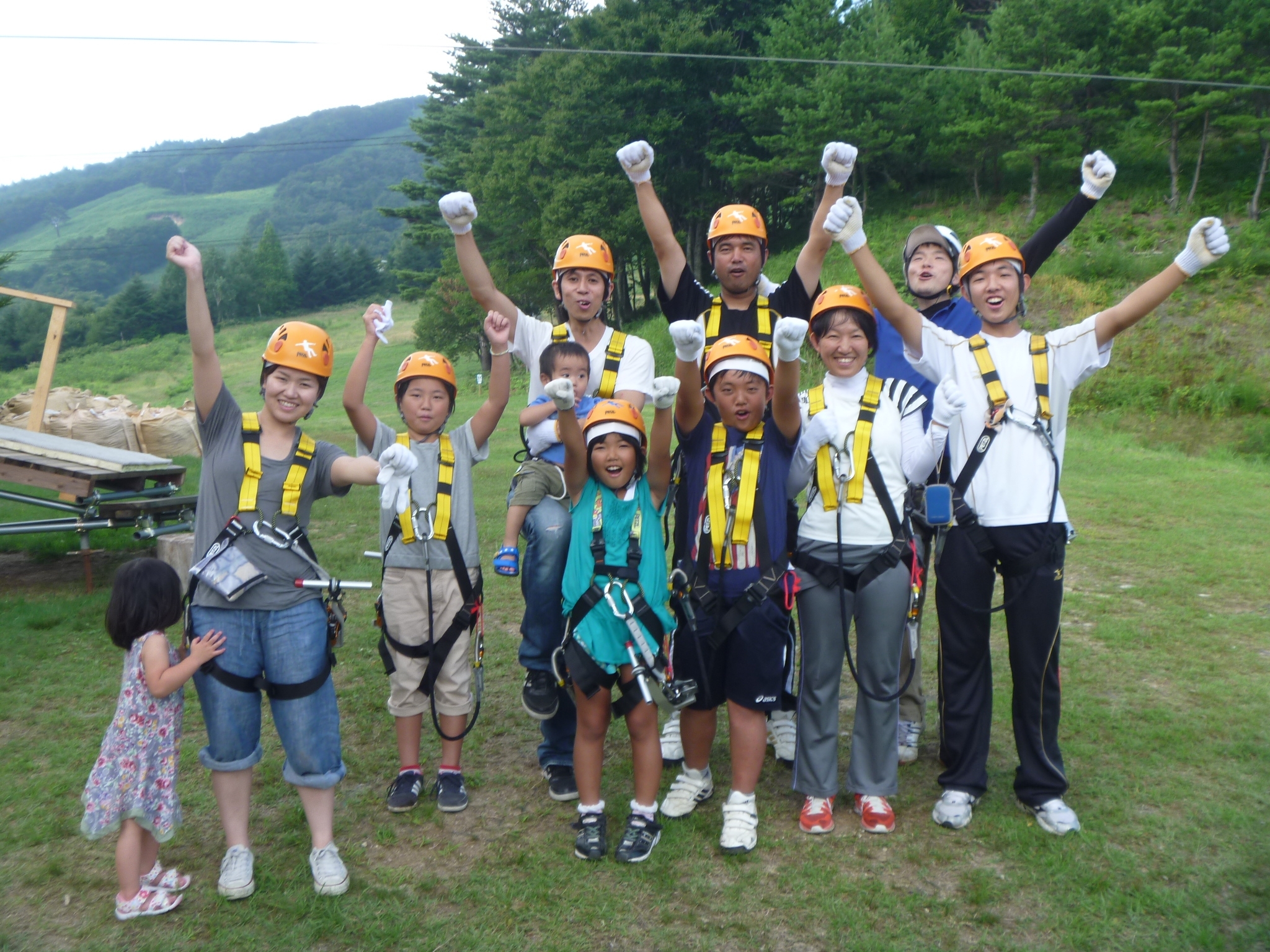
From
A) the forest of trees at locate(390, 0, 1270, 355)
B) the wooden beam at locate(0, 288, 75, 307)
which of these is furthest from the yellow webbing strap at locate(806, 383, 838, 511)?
the forest of trees at locate(390, 0, 1270, 355)

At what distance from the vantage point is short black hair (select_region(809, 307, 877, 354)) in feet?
14.2

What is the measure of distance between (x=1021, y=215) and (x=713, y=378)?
3246 cm

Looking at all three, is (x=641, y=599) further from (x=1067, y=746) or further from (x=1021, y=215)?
(x=1021, y=215)

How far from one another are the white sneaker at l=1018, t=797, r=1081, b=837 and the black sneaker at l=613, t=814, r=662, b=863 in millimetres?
1782

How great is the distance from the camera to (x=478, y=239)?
164 ft

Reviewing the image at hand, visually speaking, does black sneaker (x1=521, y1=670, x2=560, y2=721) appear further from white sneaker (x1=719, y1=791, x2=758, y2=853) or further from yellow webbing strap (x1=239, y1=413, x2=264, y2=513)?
yellow webbing strap (x1=239, y1=413, x2=264, y2=513)

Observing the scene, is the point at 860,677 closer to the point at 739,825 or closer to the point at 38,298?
the point at 739,825

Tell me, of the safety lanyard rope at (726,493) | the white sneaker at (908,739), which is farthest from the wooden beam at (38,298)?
the white sneaker at (908,739)

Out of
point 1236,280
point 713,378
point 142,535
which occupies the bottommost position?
point 142,535

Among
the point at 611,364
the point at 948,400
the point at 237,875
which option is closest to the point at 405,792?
the point at 237,875

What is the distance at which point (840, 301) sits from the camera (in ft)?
14.3

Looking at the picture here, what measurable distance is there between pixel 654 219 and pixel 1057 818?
3477 mm

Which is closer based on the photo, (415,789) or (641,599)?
(641,599)

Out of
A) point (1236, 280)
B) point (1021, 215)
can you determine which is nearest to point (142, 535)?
point (1236, 280)
